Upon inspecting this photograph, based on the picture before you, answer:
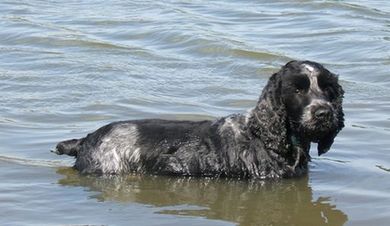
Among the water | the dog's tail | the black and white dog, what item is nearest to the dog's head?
the black and white dog

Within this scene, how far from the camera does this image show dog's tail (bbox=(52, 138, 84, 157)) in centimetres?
970

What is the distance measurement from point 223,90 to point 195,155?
11.6 ft

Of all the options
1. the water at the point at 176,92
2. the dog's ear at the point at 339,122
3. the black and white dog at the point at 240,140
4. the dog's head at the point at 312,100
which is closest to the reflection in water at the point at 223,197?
the water at the point at 176,92

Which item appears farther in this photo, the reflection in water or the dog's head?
the dog's head

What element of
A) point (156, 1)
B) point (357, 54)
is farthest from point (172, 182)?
point (156, 1)

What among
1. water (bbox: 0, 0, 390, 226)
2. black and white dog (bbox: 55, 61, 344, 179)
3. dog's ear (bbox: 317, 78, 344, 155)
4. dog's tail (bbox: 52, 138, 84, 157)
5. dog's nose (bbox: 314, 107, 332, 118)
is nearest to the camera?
water (bbox: 0, 0, 390, 226)

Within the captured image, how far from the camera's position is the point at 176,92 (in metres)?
12.8

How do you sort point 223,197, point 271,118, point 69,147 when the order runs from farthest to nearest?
1. point 69,147
2. point 271,118
3. point 223,197

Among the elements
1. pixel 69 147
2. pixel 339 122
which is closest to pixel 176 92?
pixel 69 147

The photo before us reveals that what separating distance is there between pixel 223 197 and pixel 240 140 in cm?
80

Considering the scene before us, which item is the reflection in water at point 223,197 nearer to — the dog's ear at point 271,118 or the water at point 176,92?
the water at point 176,92

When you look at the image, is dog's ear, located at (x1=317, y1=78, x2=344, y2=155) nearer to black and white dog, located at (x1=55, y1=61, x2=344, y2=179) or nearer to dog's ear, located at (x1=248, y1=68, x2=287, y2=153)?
black and white dog, located at (x1=55, y1=61, x2=344, y2=179)

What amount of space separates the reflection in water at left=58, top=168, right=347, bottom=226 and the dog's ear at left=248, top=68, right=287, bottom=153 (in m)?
0.39

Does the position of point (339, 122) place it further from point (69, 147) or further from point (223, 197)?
point (69, 147)
